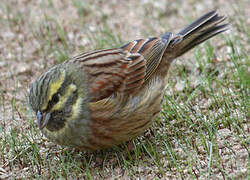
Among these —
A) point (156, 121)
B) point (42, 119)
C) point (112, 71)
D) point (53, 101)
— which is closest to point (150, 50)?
point (112, 71)

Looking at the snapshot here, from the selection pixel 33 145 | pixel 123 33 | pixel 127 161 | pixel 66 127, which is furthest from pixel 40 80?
pixel 123 33

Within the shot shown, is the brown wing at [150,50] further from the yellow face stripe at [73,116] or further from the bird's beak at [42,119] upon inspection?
the bird's beak at [42,119]

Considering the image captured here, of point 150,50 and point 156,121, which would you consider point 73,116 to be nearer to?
point 156,121

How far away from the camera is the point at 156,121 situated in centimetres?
Answer: 483

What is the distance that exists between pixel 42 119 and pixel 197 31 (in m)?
2.32

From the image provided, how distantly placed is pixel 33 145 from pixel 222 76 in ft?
8.11

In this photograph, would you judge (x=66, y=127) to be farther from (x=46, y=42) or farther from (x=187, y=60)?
(x=46, y=42)

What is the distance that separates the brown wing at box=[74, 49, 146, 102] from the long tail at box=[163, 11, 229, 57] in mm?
741

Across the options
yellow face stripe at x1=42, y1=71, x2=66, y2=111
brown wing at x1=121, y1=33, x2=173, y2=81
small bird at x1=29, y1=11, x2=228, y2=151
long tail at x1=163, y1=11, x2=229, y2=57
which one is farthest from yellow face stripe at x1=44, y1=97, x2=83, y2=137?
long tail at x1=163, y1=11, x2=229, y2=57

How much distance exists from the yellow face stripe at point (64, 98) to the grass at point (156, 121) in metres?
0.57

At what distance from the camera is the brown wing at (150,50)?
473 centimetres

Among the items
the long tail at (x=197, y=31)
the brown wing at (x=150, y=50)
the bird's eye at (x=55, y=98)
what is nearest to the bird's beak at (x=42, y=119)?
the bird's eye at (x=55, y=98)

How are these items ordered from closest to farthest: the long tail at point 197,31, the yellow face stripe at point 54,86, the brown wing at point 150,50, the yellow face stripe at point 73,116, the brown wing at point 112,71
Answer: the yellow face stripe at point 54,86 < the yellow face stripe at point 73,116 < the brown wing at point 112,71 < the brown wing at point 150,50 < the long tail at point 197,31

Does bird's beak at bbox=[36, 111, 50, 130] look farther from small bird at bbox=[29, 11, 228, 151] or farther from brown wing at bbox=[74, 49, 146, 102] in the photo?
brown wing at bbox=[74, 49, 146, 102]
